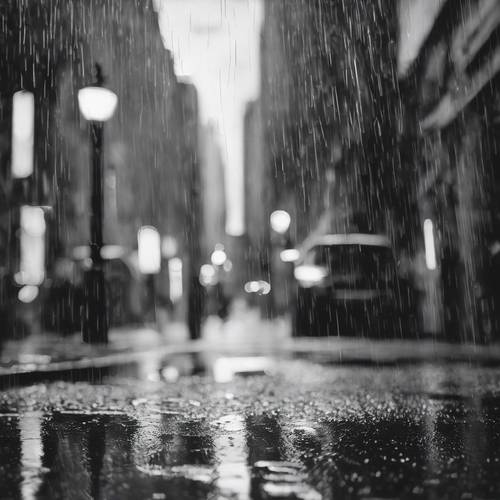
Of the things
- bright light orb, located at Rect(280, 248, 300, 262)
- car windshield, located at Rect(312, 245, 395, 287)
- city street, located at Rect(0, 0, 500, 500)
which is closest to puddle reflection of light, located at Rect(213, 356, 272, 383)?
city street, located at Rect(0, 0, 500, 500)

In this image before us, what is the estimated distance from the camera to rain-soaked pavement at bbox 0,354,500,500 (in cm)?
276

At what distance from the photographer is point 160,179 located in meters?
39.1

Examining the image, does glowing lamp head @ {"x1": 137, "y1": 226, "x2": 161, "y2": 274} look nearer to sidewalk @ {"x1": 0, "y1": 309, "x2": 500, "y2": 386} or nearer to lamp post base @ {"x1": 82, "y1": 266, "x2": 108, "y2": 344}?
sidewalk @ {"x1": 0, "y1": 309, "x2": 500, "y2": 386}

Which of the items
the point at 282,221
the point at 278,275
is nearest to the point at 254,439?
the point at 282,221

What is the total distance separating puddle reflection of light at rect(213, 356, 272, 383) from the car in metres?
2.77

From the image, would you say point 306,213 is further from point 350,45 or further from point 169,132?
point 350,45

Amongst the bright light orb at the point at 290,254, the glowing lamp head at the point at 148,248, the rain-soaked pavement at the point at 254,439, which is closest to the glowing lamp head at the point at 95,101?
the rain-soaked pavement at the point at 254,439

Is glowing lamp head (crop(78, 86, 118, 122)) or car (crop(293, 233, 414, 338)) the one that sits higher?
glowing lamp head (crop(78, 86, 118, 122))

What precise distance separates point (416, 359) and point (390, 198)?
14152mm

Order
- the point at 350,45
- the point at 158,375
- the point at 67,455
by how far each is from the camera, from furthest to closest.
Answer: the point at 350,45, the point at 158,375, the point at 67,455

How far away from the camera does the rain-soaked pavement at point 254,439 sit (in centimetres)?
276

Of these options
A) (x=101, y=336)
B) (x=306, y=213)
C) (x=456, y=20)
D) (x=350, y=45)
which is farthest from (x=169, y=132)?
(x=101, y=336)

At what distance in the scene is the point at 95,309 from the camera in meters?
9.40

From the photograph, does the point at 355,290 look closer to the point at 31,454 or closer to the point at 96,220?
the point at 96,220
